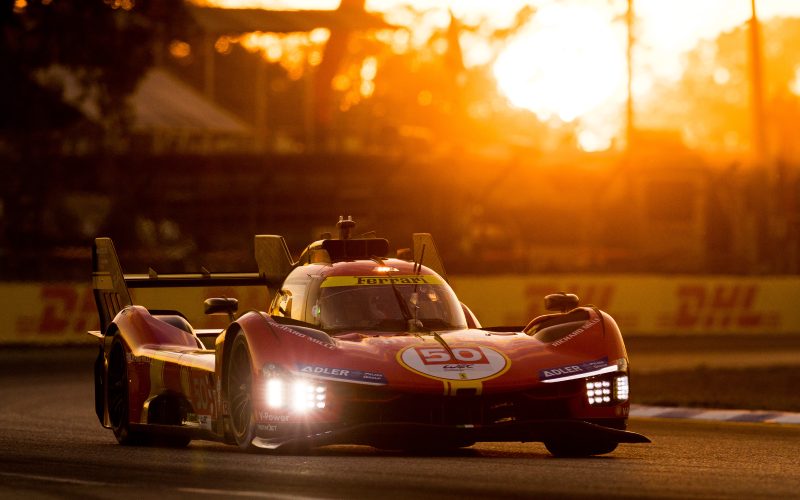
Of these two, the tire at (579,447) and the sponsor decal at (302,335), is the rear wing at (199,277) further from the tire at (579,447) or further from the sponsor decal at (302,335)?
the tire at (579,447)

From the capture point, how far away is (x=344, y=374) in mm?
10930

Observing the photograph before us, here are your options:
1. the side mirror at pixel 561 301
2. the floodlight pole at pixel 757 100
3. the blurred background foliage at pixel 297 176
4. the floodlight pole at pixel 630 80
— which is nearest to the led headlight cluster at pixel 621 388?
the side mirror at pixel 561 301

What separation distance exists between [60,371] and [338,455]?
1481 cm

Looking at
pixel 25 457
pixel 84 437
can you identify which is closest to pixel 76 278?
pixel 84 437

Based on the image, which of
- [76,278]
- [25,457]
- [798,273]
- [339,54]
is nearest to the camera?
[25,457]

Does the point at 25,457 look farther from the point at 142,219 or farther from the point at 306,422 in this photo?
the point at 142,219

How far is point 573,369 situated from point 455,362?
85 cm

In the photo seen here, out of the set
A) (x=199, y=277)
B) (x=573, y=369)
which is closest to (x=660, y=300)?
(x=199, y=277)

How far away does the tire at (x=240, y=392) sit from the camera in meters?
11.4

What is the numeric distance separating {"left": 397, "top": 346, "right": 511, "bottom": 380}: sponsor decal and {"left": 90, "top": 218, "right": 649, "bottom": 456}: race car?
0.01m

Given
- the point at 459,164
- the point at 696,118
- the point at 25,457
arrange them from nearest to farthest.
A: the point at 25,457, the point at 459,164, the point at 696,118

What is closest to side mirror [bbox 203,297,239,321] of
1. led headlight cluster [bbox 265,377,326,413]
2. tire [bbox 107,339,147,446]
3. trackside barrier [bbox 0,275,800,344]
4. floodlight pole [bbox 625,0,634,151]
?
→ tire [bbox 107,339,147,446]

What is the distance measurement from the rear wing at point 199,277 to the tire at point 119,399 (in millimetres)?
532

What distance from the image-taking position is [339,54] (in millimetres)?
59875
